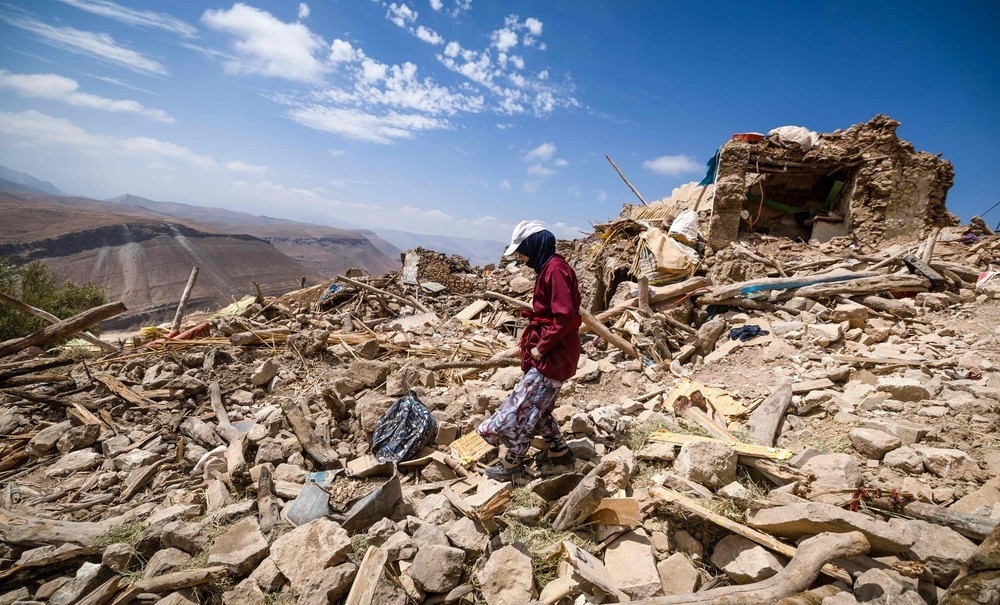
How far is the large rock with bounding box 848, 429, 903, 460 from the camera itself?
9.34 feet

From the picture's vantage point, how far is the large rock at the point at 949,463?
2.52 meters

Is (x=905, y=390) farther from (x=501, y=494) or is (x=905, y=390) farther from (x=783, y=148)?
(x=783, y=148)

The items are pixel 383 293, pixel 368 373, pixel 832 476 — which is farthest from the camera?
pixel 383 293

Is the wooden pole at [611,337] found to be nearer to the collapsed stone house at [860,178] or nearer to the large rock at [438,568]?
the large rock at [438,568]

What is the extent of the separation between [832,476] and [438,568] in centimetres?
262

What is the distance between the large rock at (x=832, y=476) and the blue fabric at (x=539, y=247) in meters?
2.33

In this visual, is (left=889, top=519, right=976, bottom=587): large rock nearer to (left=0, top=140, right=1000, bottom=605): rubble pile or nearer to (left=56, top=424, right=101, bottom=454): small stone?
(left=0, top=140, right=1000, bottom=605): rubble pile

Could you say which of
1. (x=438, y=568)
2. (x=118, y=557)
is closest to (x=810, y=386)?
(x=438, y=568)

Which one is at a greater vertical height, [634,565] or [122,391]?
[634,565]

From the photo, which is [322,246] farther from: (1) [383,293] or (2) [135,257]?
(1) [383,293]

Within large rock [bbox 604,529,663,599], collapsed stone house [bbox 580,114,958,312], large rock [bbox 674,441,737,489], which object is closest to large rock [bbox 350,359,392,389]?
large rock [bbox 604,529,663,599]

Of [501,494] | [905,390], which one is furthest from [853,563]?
[905,390]

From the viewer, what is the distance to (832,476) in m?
2.60

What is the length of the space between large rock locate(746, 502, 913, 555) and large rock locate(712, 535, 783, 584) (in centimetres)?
14
